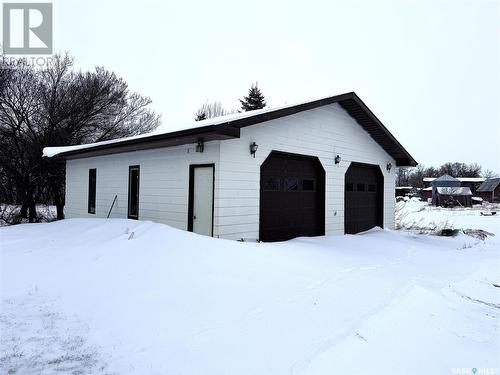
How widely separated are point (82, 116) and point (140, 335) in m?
19.3

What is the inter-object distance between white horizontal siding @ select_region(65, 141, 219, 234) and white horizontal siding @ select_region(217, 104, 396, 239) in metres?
0.50

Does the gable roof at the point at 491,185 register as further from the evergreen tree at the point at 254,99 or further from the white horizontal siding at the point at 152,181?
the white horizontal siding at the point at 152,181

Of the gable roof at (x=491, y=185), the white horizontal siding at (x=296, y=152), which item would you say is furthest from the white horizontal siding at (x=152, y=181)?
the gable roof at (x=491, y=185)

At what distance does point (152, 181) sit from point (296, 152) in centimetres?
421

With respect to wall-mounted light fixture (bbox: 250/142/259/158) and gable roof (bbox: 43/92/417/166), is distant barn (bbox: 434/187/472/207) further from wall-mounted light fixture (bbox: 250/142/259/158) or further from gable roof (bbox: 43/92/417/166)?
wall-mounted light fixture (bbox: 250/142/259/158)

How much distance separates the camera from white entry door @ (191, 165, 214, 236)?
26.1 feet

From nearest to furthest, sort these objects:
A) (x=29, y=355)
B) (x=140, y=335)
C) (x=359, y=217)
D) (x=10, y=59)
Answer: (x=29, y=355) < (x=140, y=335) < (x=359, y=217) < (x=10, y=59)

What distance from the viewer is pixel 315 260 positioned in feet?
21.1

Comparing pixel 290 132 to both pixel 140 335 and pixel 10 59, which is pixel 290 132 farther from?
pixel 10 59

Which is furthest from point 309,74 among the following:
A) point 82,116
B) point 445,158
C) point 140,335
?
point 445,158

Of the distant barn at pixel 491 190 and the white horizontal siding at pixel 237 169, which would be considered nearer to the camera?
the white horizontal siding at pixel 237 169

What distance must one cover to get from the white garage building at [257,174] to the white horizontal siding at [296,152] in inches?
1.0

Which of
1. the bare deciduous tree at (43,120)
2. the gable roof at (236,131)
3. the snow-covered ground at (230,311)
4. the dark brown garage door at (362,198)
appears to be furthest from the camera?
the bare deciduous tree at (43,120)

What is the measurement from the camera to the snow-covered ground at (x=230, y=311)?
9.37ft
